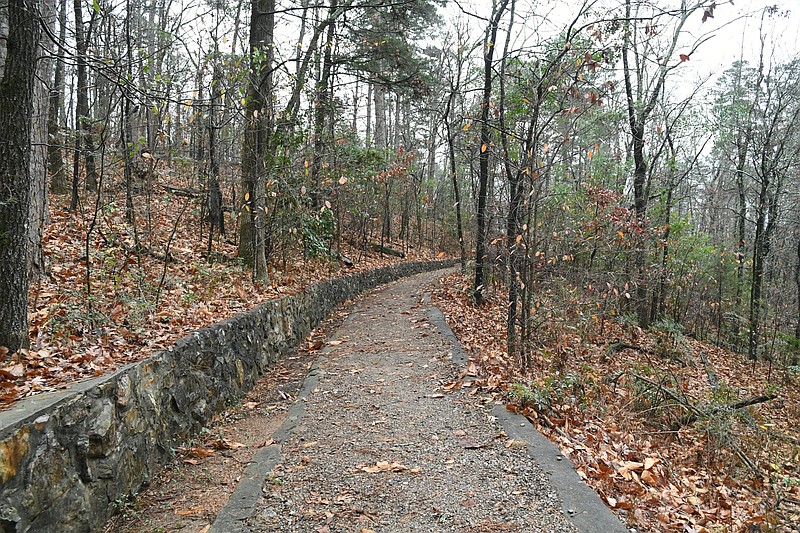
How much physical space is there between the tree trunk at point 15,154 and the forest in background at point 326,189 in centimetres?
1

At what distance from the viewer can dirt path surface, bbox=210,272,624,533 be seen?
3383 millimetres

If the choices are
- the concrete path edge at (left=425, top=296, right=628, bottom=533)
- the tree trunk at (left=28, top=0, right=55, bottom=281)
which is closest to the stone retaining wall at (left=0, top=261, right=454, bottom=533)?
the tree trunk at (left=28, top=0, right=55, bottom=281)

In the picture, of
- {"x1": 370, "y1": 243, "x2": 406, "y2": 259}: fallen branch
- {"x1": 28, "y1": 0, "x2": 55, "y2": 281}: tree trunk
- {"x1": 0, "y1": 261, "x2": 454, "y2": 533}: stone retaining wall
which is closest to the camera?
{"x1": 0, "y1": 261, "x2": 454, "y2": 533}: stone retaining wall

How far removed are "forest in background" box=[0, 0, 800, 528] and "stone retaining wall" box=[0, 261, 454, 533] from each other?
0.33 metres

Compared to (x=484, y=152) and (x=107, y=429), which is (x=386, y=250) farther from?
(x=107, y=429)

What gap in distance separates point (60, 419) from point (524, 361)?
538cm

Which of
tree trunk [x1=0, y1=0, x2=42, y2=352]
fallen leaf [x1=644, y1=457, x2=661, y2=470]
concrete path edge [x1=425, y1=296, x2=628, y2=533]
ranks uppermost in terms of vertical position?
Result: tree trunk [x1=0, y1=0, x2=42, y2=352]

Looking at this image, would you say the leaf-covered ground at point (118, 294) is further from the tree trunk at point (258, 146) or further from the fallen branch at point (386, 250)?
the fallen branch at point (386, 250)

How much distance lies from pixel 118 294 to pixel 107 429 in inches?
109

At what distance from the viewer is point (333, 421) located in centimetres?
521

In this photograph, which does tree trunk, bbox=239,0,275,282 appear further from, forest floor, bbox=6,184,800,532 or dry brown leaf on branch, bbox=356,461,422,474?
dry brown leaf on branch, bbox=356,461,422,474

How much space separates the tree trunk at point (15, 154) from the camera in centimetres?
365

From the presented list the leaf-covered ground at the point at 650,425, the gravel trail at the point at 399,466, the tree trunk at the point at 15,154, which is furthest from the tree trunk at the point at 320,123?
the tree trunk at the point at 15,154

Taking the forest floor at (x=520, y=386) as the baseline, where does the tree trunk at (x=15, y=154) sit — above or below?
above
